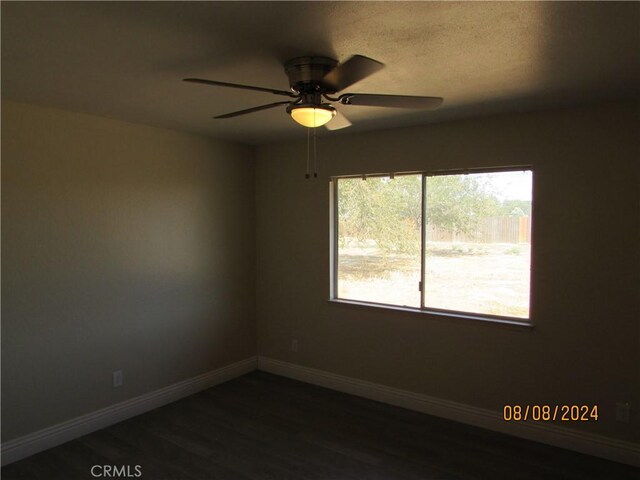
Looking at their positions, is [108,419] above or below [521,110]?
below

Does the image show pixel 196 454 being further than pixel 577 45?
Yes

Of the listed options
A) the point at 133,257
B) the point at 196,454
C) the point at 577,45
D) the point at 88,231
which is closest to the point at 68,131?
the point at 88,231

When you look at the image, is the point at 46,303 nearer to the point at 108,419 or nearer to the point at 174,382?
the point at 108,419

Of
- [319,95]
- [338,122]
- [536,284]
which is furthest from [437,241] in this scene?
[319,95]

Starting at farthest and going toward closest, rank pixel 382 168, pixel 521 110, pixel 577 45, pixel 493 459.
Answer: pixel 382 168 < pixel 521 110 < pixel 493 459 < pixel 577 45

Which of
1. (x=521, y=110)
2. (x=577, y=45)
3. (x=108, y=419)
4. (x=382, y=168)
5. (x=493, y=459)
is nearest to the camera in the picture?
(x=577, y=45)

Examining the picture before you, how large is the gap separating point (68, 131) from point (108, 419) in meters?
2.14

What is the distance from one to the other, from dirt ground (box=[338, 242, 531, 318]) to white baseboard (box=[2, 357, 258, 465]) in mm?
1421

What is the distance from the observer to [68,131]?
2.99 metres

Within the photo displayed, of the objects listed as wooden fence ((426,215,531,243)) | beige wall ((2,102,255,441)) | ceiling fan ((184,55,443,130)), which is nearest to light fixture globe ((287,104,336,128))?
ceiling fan ((184,55,443,130))

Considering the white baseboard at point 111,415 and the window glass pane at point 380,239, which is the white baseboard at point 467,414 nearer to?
the white baseboard at point 111,415

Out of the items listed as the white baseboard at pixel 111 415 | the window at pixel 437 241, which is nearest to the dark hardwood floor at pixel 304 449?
the white baseboard at pixel 111 415

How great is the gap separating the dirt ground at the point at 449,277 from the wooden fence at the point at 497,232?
0.14ft

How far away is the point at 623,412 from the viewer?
9.10 ft
